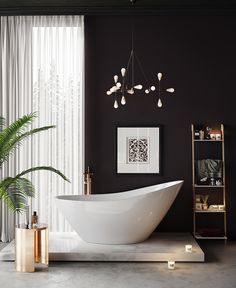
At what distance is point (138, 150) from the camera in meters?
6.43

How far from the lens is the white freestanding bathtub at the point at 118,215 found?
5.21 meters

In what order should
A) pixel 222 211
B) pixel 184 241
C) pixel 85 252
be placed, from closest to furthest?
pixel 85 252 < pixel 184 241 < pixel 222 211

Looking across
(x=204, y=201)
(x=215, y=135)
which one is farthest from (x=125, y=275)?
(x=215, y=135)

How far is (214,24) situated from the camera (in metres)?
6.47

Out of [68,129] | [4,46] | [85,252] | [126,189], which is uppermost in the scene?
[4,46]

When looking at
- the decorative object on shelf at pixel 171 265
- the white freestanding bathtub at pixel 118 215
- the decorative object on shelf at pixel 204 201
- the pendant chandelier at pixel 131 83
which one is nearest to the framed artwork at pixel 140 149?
the pendant chandelier at pixel 131 83

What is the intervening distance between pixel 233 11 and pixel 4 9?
9.91ft

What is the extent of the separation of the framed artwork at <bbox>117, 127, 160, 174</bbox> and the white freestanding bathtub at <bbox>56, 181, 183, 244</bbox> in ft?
3.21

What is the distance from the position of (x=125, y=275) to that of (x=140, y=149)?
2.19 meters

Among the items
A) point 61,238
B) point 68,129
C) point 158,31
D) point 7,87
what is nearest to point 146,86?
point 158,31

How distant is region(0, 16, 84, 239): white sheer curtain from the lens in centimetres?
642

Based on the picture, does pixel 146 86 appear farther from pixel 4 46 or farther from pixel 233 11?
pixel 4 46

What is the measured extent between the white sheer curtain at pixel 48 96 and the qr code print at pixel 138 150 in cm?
66

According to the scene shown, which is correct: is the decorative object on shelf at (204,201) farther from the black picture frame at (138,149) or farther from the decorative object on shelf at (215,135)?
the decorative object on shelf at (215,135)
